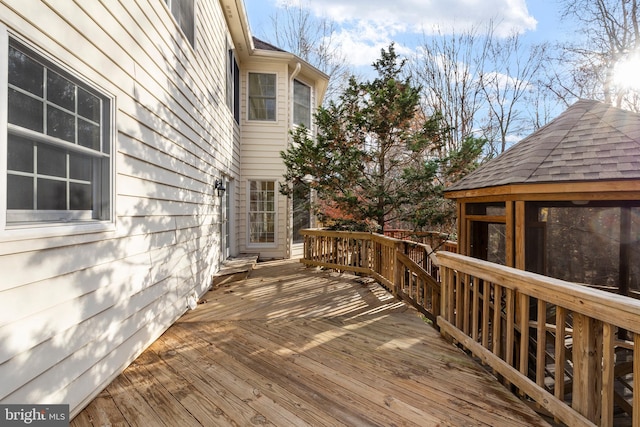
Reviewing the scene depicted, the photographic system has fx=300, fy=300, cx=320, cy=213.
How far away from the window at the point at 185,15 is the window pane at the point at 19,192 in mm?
2943

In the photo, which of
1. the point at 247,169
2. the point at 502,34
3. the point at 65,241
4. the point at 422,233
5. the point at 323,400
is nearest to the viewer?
the point at 65,241

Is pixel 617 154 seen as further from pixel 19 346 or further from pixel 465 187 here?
pixel 19 346

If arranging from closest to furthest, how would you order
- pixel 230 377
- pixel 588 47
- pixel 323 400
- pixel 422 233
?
pixel 323 400 < pixel 230 377 < pixel 422 233 < pixel 588 47

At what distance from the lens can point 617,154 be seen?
9.38ft

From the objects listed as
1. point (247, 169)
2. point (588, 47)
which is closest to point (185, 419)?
point (247, 169)

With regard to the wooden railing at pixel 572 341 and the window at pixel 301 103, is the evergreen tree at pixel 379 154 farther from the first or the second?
the wooden railing at pixel 572 341

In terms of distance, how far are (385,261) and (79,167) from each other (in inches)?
173

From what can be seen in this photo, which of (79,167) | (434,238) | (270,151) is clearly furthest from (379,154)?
(79,167)

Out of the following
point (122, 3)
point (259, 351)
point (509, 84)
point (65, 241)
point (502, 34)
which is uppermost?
point (502, 34)

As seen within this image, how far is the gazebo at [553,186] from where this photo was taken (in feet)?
8.86

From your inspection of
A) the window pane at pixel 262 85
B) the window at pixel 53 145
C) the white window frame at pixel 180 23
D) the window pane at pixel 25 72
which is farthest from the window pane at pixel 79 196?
the window pane at pixel 262 85

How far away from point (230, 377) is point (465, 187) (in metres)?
3.37

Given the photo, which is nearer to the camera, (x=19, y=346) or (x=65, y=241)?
(x=19, y=346)

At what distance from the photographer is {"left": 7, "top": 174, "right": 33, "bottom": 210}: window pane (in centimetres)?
167
